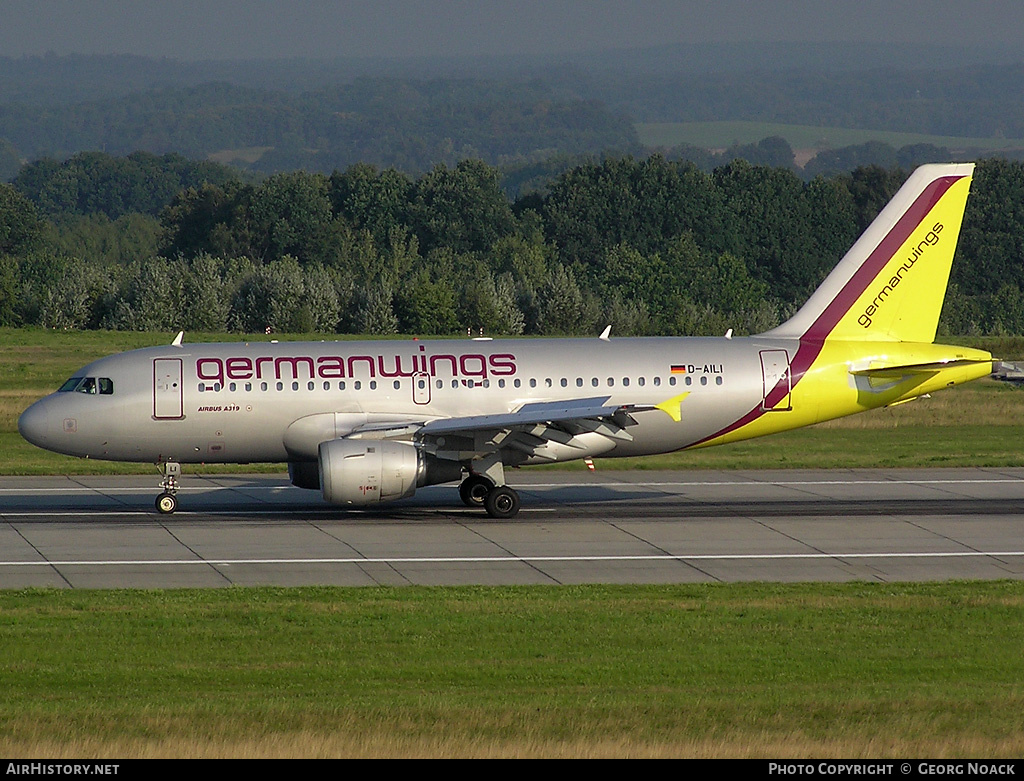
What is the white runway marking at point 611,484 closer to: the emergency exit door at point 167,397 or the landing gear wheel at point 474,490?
the landing gear wheel at point 474,490

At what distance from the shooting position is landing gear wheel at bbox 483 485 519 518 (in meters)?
31.6

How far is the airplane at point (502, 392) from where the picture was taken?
31.6 metres

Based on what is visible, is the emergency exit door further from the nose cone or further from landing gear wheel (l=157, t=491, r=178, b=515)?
the nose cone

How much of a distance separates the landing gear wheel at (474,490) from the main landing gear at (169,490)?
20.7 feet

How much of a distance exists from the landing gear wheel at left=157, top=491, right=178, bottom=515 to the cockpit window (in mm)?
2557

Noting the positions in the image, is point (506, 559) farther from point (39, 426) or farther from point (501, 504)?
point (39, 426)

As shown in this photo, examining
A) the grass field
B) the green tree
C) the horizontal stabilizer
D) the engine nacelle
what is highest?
the green tree

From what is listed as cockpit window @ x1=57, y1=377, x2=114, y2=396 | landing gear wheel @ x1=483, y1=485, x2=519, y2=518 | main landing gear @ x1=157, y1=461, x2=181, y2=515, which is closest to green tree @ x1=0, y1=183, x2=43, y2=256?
cockpit window @ x1=57, y1=377, x2=114, y2=396

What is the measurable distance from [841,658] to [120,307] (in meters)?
74.3

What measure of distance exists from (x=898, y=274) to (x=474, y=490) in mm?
11102

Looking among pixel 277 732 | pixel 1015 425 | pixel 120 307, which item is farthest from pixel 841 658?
pixel 120 307

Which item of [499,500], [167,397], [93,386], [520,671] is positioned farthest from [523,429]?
[520,671]
